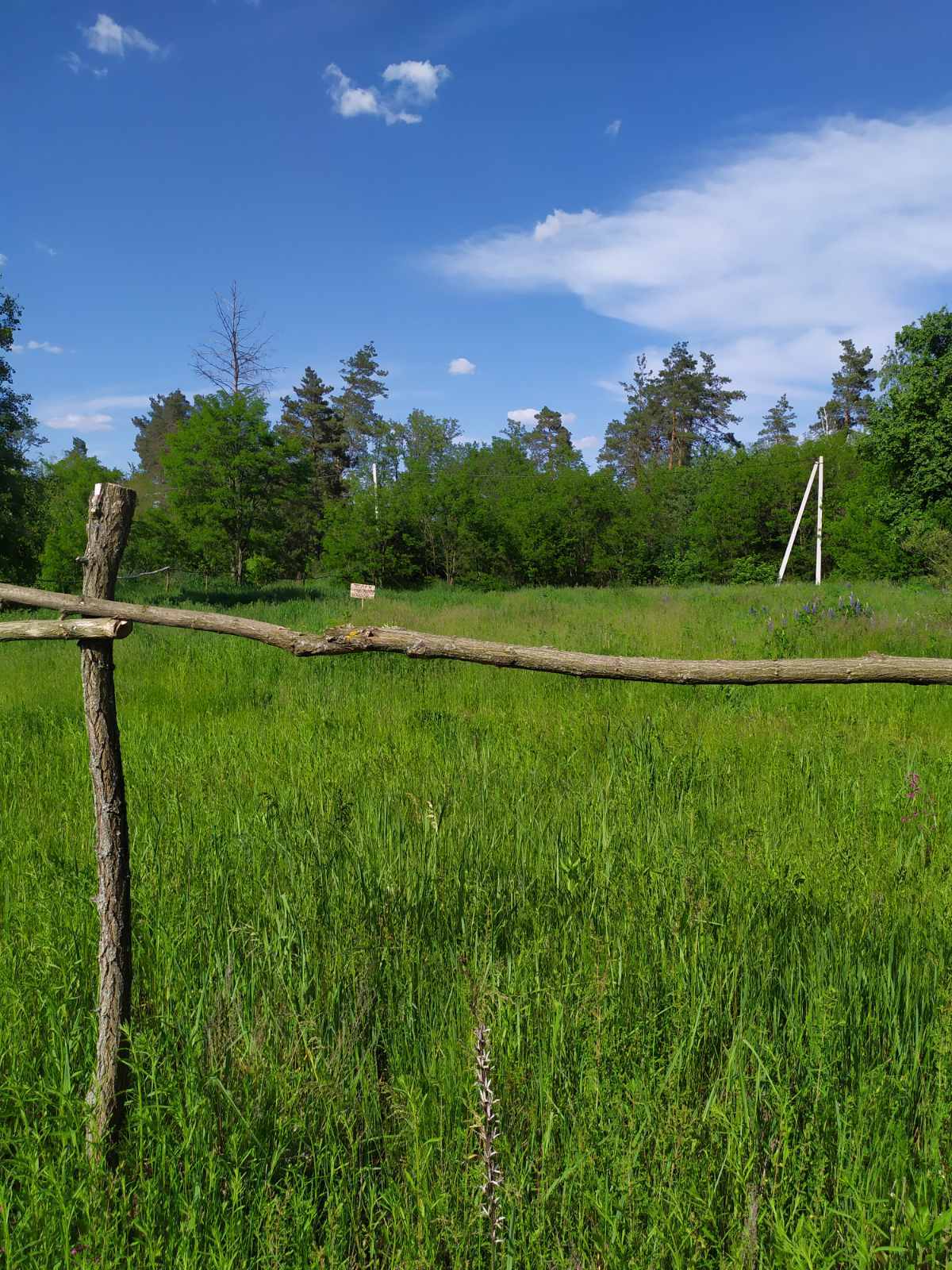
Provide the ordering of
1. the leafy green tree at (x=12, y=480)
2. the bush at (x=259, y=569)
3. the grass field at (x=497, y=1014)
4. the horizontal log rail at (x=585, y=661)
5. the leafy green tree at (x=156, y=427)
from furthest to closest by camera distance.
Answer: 1. the leafy green tree at (x=156, y=427)
2. the bush at (x=259, y=569)
3. the leafy green tree at (x=12, y=480)
4. the horizontal log rail at (x=585, y=661)
5. the grass field at (x=497, y=1014)

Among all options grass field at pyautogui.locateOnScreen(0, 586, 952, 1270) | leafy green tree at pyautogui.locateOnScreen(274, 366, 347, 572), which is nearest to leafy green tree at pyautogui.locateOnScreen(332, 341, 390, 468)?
leafy green tree at pyautogui.locateOnScreen(274, 366, 347, 572)

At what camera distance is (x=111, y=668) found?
2230 millimetres

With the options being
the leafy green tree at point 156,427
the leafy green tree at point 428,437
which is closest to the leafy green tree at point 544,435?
the leafy green tree at point 428,437

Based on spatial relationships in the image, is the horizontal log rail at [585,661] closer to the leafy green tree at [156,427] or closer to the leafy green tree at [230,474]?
the leafy green tree at [230,474]

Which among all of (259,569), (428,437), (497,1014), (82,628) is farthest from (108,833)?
(428,437)

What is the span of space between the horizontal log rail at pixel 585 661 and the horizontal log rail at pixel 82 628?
3 cm

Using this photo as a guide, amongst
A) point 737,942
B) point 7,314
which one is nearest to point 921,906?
point 737,942

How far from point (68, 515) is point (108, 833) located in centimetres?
3159

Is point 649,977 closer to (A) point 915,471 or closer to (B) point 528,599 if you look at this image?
(B) point 528,599

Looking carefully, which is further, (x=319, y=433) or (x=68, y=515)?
(x=319, y=433)

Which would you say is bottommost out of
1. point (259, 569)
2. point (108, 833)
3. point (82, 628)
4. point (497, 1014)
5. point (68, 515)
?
point (497, 1014)

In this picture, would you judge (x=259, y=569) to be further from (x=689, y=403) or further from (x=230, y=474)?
(x=689, y=403)

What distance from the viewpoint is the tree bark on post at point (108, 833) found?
79.7 inches

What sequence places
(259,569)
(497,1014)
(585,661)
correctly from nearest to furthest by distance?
(585,661)
(497,1014)
(259,569)
